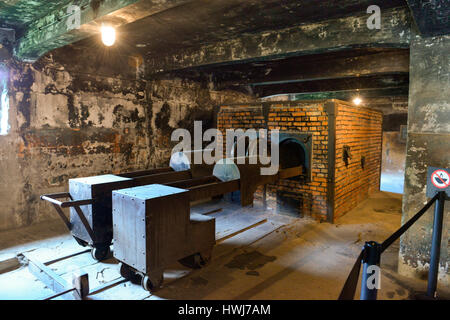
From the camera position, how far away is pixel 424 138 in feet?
10.5

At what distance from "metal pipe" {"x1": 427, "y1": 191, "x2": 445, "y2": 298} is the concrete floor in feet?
0.69

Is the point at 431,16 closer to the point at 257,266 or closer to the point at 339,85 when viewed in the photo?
the point at 257,266

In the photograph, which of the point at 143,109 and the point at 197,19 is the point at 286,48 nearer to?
the point at 197,19

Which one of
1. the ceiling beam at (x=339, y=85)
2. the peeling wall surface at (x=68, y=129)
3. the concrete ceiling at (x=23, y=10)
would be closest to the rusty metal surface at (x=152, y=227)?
the concrete ceiling at (x=23, y=10)

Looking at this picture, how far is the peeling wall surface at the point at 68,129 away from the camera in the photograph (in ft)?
14.9

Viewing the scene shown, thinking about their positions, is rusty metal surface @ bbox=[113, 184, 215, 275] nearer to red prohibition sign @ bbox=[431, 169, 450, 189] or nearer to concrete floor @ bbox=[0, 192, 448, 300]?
concrete floor @ bbox=[0, 192, 448, 300]

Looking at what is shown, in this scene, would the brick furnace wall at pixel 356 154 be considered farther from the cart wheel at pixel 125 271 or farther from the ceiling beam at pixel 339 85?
the cart wheel at pixel 125 271

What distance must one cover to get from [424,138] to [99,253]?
4015mm

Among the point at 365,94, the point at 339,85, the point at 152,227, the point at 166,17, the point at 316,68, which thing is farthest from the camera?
the point at 365,94

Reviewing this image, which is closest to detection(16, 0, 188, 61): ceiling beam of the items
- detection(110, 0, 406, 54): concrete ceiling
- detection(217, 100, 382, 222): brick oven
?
detection(110, 0, 406, 54): concrete ceiling

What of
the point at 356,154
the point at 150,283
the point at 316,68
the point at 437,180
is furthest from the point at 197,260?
the point at 316,68

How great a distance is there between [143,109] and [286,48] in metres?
3.34

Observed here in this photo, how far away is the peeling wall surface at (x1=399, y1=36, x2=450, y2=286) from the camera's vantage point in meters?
3.04

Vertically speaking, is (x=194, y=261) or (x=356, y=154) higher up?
(x=356, y=154)
